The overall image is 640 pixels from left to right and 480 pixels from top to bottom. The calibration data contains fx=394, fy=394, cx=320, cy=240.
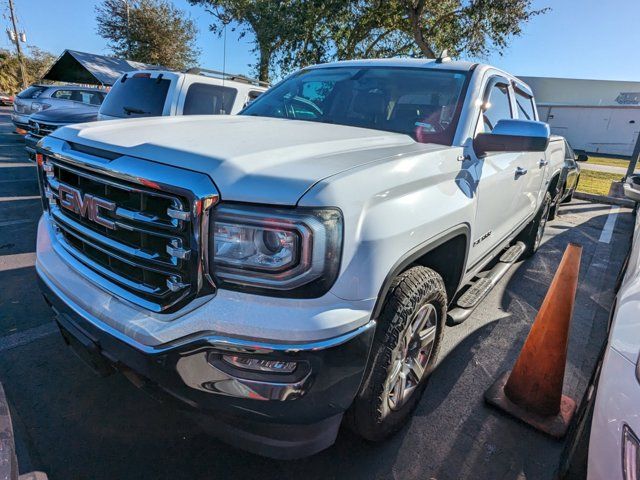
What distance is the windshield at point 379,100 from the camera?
260 cm

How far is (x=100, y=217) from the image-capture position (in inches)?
67.8

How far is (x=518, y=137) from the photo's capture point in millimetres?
2277

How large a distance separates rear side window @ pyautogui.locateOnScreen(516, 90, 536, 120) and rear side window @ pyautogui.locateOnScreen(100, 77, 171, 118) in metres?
4.65

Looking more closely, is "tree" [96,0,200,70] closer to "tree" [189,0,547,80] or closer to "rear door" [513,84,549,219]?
"tree" [189,0,547,80]

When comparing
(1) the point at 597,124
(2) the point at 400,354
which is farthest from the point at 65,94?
(1) the point at 597,124

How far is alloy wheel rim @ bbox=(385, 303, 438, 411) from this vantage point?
1986 millimetres

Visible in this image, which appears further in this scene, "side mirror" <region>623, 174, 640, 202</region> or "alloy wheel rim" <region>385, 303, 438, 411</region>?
"side mirror" <region>623, 174, 640, 202</region>

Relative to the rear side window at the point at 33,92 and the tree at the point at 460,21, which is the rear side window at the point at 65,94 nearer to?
the rear side window at the point at 33,92

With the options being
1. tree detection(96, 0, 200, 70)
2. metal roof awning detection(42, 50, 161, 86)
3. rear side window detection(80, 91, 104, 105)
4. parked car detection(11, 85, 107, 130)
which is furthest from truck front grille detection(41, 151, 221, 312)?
tree detection(96, 0, 200, 70)

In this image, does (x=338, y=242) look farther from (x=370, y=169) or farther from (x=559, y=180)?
(x=559, y=180)

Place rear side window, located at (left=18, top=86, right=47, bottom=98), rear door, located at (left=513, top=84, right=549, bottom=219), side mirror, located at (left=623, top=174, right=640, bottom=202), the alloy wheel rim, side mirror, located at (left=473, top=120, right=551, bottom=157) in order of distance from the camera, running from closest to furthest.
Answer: the alloy wheel rim, side mirror, located at (left=473, top=120, right=551, bottom=157), side mirror, located at (left=623, top=174, right=640, bottom=202), rear door, located at (left=513, top=84, right=549, bottom=219), rear side window, located at (left=18, top=86, right=47, bottom=98)

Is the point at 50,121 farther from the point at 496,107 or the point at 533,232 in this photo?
the point at 533,232

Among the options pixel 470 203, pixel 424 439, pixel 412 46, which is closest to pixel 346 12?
pixel 412 46

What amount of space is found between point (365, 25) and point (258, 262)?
16.0m
